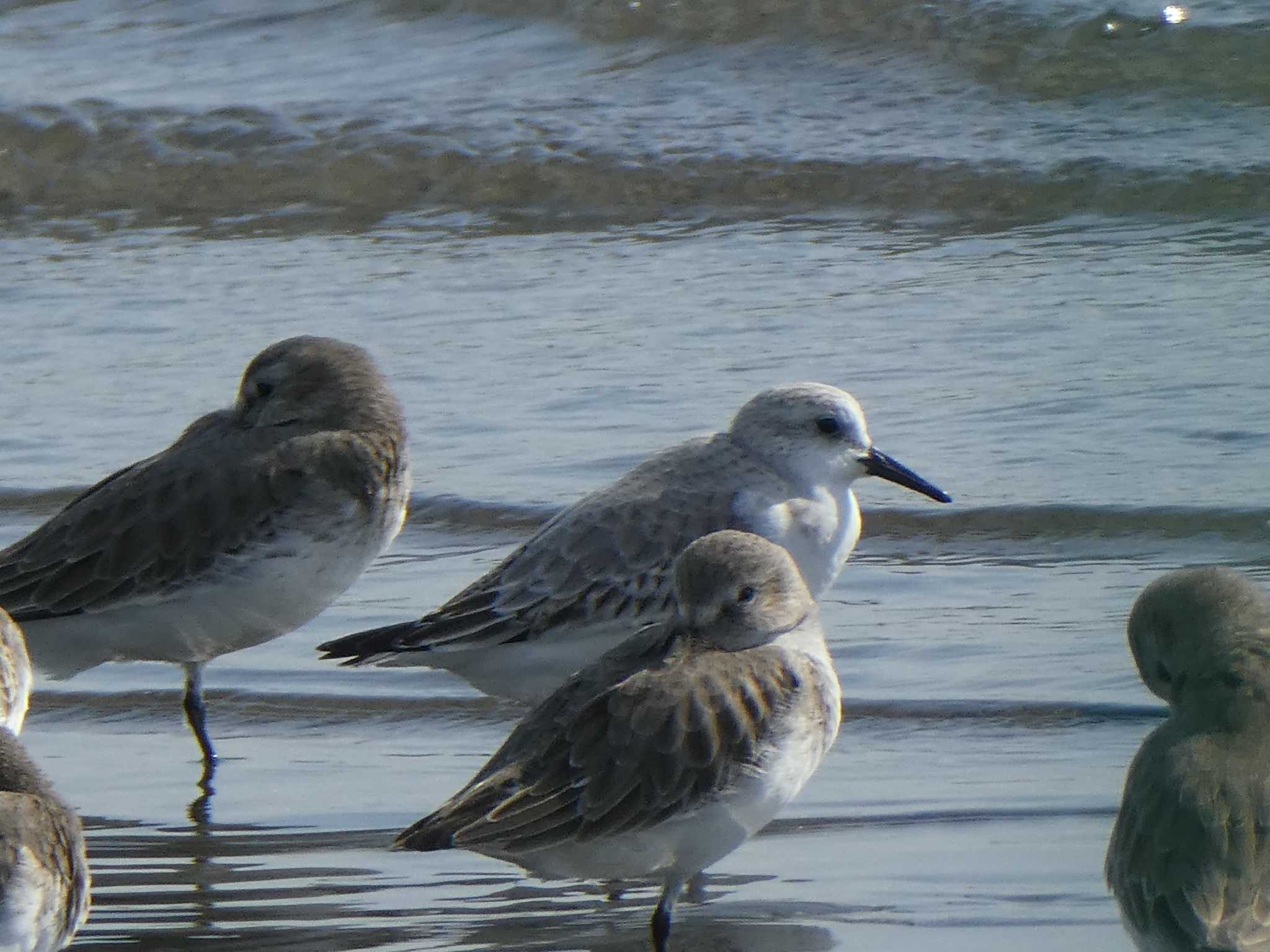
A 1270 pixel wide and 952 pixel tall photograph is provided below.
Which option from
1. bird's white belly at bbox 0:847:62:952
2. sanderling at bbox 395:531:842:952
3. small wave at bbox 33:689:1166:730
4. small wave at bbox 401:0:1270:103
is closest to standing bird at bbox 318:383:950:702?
small wave at bbox 33:689:1166:730

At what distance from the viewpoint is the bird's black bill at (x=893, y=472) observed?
5.66m

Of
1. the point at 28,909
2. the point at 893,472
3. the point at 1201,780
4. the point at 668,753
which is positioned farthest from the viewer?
the point at 893,472

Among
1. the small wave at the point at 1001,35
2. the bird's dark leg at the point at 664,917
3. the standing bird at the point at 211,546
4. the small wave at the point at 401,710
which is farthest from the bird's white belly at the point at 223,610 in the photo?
the small wave at the point at 1001,35

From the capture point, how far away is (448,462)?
7320 mm

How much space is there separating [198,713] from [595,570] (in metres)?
1.10

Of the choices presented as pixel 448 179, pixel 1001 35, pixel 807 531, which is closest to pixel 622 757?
pixel 807 531

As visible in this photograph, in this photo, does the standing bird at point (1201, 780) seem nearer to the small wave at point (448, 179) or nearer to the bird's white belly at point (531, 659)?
the bird's white belly at point (531, 659)

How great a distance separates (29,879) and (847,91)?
8919mm

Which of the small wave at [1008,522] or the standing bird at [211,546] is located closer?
the standing bird at [211,546]

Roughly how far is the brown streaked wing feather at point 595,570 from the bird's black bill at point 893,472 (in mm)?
342

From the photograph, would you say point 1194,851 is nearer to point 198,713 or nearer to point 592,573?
point 592,573

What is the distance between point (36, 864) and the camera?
3693 millimetres

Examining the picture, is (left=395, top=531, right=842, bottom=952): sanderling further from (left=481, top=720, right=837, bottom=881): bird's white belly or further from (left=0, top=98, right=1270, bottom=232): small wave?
(left=0, top=98, right=1270, bottom=232): small wave

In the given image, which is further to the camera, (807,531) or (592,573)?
(807,531)
